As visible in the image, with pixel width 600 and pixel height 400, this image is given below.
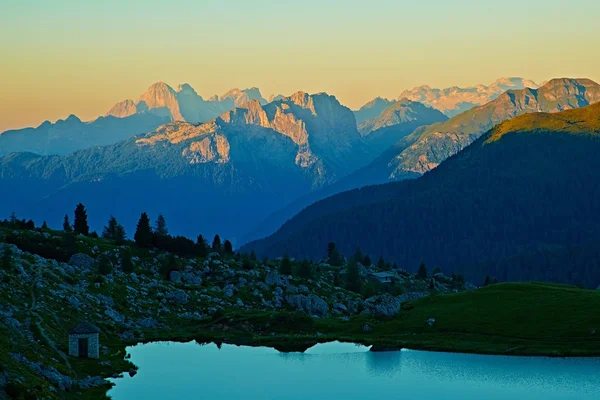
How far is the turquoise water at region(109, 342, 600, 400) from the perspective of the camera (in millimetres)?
97438

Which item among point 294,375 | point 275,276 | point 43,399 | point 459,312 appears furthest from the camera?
point 275,276

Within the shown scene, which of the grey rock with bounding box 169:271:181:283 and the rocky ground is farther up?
the grey rock with bounding box 169:271:181:283

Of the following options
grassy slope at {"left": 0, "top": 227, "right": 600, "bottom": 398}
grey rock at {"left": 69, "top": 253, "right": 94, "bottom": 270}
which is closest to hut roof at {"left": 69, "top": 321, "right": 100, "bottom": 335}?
grassy slope at {"left": 0, "top": 227, "right": 600, "bottom": 398}

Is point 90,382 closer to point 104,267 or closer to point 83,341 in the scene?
point 83,341

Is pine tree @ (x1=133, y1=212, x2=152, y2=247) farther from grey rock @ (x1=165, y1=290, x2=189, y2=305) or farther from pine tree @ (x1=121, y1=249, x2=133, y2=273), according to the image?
grey rock @ (x1=165, y1=290, x2=189, y2=305)

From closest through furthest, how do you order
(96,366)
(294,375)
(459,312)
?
(96,366) < (294,375) < (459,312)

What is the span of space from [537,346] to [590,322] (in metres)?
11.2

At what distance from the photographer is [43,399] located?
7544cm

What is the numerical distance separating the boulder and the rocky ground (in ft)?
0.60

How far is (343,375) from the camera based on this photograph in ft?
357

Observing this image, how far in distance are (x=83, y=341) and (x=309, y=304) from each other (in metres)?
64.3

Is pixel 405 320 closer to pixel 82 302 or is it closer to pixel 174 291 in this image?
pixel 174 291

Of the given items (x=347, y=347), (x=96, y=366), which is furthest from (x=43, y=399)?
(x=347, y=347)

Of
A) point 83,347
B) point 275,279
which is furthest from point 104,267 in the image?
point 83,347
